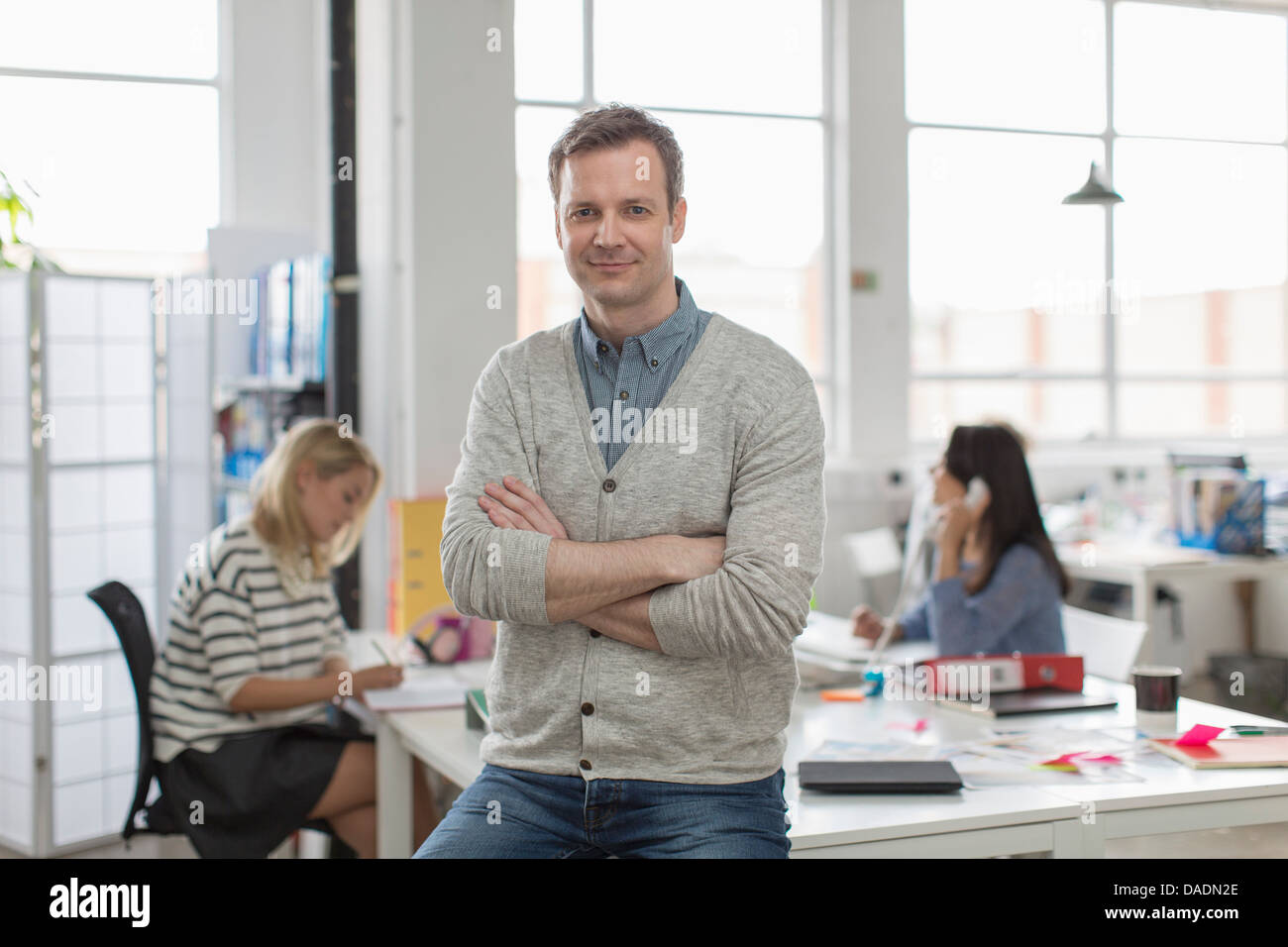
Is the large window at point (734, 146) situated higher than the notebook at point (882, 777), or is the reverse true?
the large window at point (734, 146)

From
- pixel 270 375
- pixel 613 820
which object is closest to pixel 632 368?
pixel 613 820

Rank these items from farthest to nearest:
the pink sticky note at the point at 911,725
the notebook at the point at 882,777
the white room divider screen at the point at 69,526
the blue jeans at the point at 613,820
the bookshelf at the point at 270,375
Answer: the bookshelf at the point at 270,375
the white room divider screen at the point at 69,526
the pink sticky note at the point at 911,725
the notebook at the point at 882,777
the blue jeans at the point at 613,820

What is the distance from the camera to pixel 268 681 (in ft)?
8.32

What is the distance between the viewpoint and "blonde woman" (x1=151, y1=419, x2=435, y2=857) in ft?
8.29

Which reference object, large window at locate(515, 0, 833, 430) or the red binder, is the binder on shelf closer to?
the red binder

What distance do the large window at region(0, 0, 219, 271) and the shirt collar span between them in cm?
341

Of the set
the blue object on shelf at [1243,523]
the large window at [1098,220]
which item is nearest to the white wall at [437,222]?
the large window at [1098,220]

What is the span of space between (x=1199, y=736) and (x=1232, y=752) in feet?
0.24

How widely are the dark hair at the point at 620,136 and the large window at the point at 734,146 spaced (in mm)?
3312

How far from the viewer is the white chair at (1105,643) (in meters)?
2.78

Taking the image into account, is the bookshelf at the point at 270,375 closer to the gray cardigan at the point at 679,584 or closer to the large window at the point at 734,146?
the large window at the point at 734,146

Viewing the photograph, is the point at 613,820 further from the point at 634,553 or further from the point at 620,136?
the point at 620,136

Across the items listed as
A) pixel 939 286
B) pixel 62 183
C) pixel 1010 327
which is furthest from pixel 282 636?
pixel 1010 327
